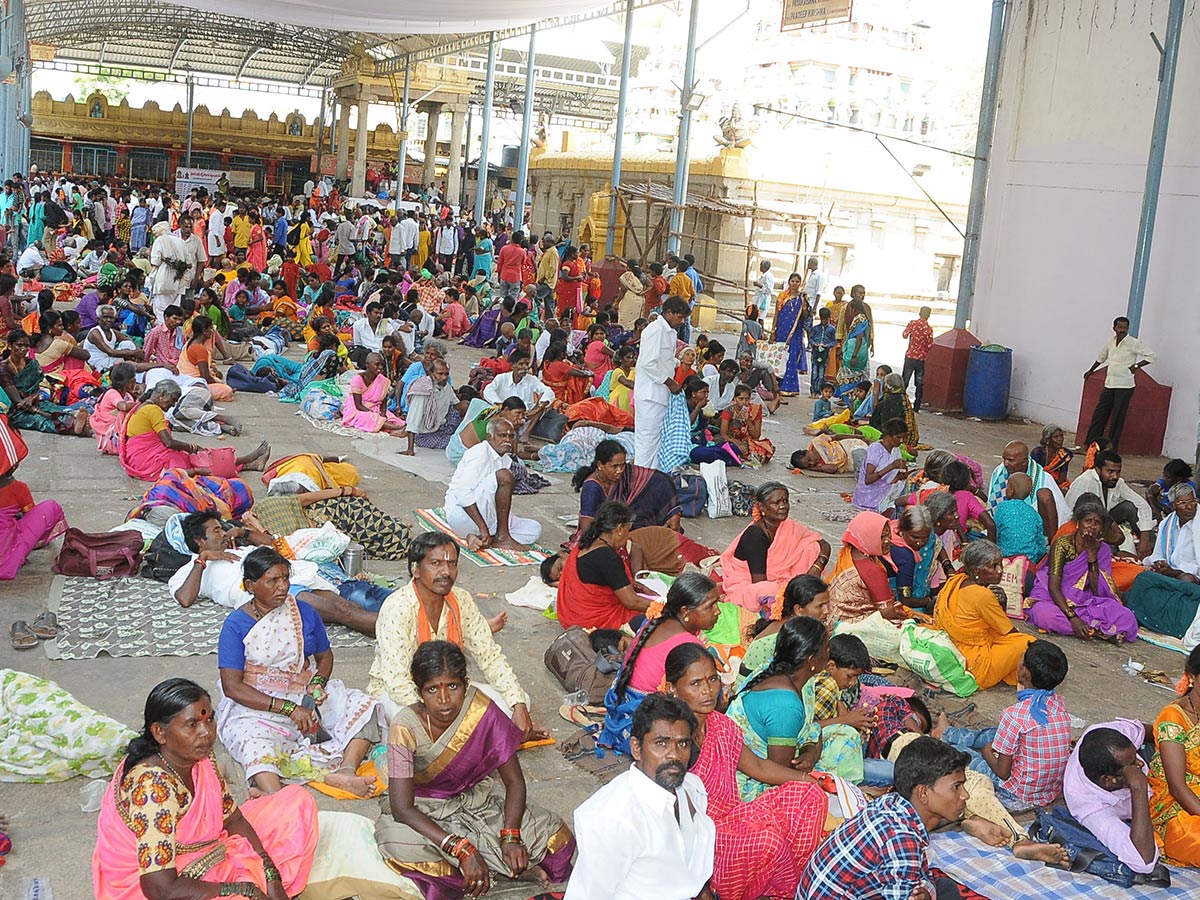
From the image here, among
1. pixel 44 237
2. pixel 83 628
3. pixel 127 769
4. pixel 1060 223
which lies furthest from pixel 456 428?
pixel 44 237

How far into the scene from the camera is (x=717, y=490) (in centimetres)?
834

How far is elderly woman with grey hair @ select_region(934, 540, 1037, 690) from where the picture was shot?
18.1 feet

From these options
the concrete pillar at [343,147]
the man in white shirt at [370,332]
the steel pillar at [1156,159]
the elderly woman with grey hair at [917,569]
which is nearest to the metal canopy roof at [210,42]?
the concrete pillar at [343,147]

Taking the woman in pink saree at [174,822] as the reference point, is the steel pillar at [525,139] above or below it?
above

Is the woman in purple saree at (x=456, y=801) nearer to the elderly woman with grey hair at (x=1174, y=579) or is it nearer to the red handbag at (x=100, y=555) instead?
the red handbag at (x=100, y=555)

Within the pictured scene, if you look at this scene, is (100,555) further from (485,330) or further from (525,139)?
(525,139)

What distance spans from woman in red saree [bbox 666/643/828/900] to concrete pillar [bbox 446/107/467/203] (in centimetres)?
3276

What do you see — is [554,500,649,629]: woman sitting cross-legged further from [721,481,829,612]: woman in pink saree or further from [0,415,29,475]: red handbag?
[0,415,29,475]: red handbag

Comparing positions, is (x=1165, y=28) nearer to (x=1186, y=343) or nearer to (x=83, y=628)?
(x=1186, y=343)

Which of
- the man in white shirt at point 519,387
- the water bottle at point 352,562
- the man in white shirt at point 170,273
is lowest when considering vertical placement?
the water bottle at point 352,562

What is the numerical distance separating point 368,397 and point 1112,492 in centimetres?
581

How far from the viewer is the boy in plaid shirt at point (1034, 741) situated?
4.40m

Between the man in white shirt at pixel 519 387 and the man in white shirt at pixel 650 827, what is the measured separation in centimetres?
649

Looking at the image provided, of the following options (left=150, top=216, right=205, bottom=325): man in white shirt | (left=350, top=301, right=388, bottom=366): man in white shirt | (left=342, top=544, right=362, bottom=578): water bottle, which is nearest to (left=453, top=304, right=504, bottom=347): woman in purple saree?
(left=350, top=301, right=388, bottom=366): man in white shirt
